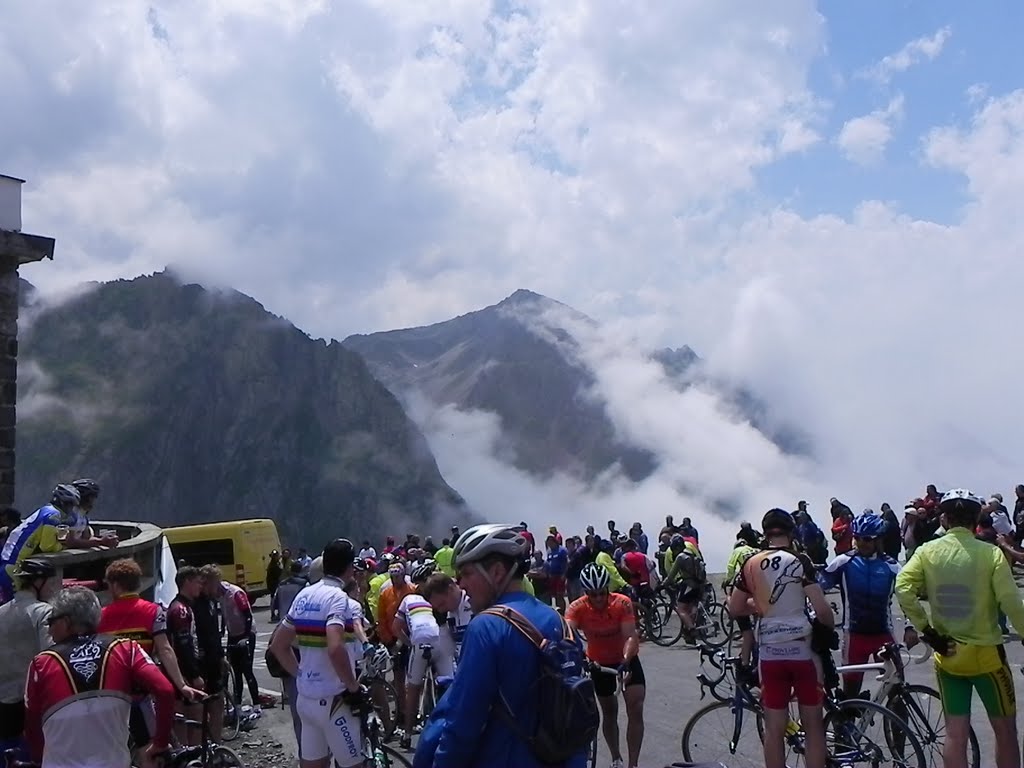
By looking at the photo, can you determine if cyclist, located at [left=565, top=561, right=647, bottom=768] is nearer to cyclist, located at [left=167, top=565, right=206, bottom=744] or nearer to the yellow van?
cyclist, located at [left=167, top=565, right=206, bottom=744]

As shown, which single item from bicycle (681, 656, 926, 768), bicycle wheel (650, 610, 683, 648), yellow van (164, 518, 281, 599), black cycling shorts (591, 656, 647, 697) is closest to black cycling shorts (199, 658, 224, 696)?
black cycling shorts (591, 656, 647, 697)

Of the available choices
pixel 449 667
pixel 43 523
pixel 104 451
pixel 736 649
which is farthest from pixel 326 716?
pixel 104 451

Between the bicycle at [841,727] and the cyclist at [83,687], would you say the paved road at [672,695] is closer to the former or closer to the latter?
the bicycle at [841,727]

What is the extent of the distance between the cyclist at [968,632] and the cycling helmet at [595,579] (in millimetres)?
2319

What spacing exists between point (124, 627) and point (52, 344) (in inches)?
3280

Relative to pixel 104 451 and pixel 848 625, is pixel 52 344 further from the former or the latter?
pixel 848 625

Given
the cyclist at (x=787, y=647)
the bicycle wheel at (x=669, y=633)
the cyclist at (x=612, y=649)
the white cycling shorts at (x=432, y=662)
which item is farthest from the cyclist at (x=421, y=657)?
the bicycle wheel at (x=669, y=633)

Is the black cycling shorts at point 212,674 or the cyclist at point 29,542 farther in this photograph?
the black cycling shorts at point 212,674

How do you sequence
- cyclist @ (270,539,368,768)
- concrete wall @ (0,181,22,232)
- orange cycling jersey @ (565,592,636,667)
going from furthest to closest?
concrete wall @ (0,181,22,232) → orange cycling jersey @ (565,592,636,667) → cyclist @ (270,539,368,768)

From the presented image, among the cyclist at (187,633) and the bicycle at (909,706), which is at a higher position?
the cyclist at (187,633)

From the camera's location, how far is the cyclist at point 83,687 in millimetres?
4809

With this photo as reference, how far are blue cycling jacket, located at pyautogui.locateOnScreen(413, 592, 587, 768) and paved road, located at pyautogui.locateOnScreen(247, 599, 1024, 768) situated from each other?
4.86m

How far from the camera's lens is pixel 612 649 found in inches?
302

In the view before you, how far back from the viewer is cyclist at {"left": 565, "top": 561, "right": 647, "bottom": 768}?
24.5 feet
